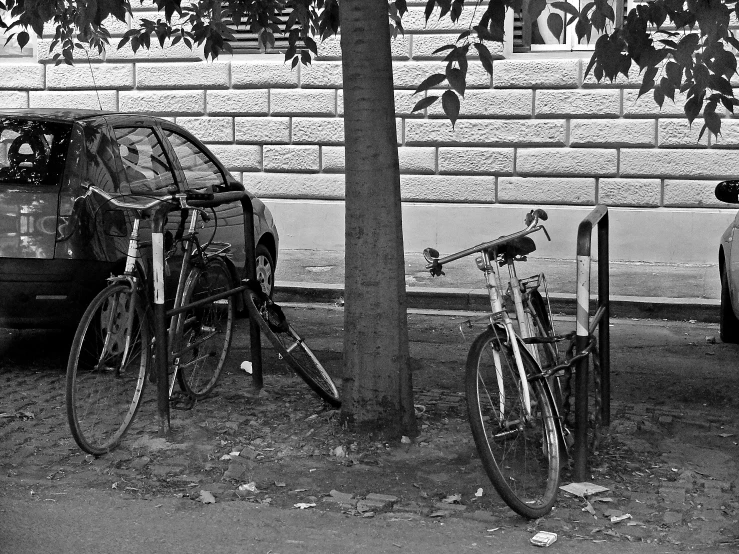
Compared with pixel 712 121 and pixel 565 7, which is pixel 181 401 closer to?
pixel 565 7

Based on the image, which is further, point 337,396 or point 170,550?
point 337,396

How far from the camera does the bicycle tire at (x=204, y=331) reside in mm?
5699

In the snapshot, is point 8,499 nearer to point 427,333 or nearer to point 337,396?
point 337,396

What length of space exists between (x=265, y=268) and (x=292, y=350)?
10.0 ft

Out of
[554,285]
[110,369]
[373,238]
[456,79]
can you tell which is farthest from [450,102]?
[554,285]

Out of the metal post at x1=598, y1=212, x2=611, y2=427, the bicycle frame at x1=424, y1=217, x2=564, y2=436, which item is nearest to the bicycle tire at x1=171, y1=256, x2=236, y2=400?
the bicycle frame at x1=424, y1=217, x2=564, y2=436

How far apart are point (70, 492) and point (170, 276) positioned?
60.9 inches

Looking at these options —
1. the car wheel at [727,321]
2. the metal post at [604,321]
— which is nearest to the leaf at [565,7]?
the metal post at [604,321]

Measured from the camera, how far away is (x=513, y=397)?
4422 millimetres

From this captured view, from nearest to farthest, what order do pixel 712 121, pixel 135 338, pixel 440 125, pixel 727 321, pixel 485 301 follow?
pixel 712 121 < pixel 135 338 < pixel 727 321 < pixel 485 301 < pixel 440 125

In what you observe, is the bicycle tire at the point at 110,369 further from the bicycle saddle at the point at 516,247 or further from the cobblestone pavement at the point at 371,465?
the bicycle saddle at the point at 516,247

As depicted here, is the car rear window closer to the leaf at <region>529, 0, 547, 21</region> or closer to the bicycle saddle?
the bicycle saddle

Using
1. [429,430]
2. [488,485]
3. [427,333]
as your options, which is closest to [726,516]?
[488,485]

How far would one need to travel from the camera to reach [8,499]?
4586 mm
